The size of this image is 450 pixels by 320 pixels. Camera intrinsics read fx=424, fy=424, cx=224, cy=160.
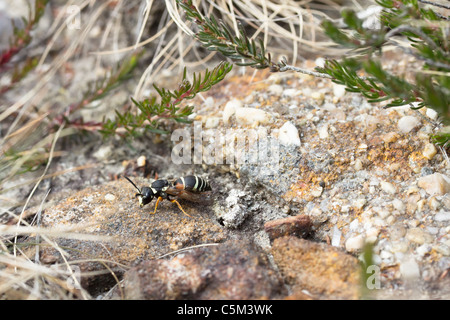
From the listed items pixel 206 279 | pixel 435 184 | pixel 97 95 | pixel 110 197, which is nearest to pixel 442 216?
pixel 435 184

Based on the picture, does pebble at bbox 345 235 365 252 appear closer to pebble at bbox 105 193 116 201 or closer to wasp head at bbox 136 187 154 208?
wasp head at bbox 136 187 154 208

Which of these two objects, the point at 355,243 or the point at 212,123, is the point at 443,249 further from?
the point at 212,123

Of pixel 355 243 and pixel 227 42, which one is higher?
pixel 227 42

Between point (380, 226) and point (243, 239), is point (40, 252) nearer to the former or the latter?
point (243, 239)

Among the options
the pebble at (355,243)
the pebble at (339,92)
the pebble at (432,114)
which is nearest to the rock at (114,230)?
the pebble at (355,243)

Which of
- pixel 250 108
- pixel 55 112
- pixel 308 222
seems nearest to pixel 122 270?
pixel 308 222

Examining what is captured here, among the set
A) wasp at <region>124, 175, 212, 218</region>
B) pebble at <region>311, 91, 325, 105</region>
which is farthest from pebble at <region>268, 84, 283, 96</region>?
wasp at <region>124, 175, 212, 218</region>
